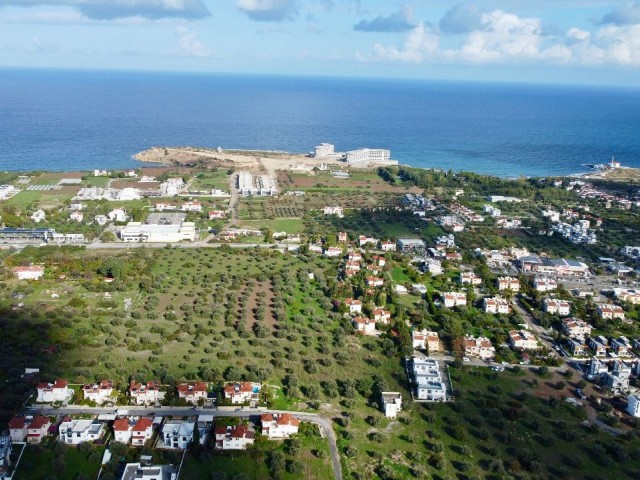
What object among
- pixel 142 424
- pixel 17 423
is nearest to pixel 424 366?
pixel 142 424

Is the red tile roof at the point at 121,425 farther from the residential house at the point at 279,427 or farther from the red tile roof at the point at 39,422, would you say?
the residential house at the point at 279,427

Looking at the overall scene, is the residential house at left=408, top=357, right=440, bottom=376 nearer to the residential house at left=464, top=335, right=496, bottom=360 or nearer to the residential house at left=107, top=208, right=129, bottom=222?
the residential house at left=464, top=335, right=496, bottom=360

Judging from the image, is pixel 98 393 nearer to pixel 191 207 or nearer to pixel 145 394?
pixel 145 394

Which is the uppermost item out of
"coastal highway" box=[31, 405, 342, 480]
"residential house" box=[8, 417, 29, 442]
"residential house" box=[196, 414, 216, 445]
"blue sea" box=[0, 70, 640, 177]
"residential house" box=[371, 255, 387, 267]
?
"residential house" box=[8, 417, 29, 442]

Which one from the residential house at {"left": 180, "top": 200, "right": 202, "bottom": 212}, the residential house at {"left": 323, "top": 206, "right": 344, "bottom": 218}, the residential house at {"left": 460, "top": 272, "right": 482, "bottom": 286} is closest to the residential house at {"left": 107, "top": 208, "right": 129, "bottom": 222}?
the residential house at {"left": 180, "top": 200, "right": 202, "bottom": 212}

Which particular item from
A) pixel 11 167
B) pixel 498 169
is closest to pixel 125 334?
pixel 11 167

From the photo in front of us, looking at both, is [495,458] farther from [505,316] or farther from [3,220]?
[3,220]
